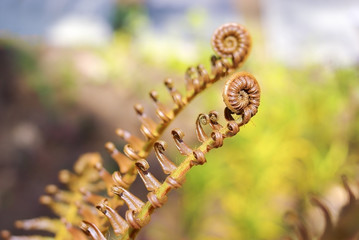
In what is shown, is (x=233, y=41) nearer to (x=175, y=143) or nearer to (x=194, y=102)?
(x=175, y=143)

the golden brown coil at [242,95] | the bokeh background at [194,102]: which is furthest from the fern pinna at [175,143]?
the bokeh background at [194,102]

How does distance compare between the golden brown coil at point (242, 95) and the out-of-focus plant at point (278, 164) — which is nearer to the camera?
the golden brown coil at point (242, 95)

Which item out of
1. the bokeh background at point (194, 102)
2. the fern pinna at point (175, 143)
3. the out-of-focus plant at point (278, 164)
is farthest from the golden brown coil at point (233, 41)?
the out-of-focus plant at point (278, 164)

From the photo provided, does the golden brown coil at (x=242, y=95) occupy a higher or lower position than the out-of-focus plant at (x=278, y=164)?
lower

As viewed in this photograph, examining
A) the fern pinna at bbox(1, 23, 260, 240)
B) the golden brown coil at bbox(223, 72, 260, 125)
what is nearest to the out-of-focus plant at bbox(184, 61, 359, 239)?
the fern pinna at bbox(1, 23, 260, 240)

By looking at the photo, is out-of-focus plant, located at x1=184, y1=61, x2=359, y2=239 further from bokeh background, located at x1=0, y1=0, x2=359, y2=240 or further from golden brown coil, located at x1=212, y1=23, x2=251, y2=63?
golden brown coil, located at x1=212, y1=23, x2=251, y2=63

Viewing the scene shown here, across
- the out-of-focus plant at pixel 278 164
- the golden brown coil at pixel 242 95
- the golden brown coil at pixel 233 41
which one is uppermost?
the out-of-focus plant at pixel 278 164

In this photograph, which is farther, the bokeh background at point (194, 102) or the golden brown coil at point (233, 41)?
the bokeh background at point (194, 102)

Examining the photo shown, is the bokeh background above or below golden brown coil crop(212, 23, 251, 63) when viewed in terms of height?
above

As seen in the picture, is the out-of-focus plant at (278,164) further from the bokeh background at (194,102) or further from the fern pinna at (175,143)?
the fern pinna at (175,143)
